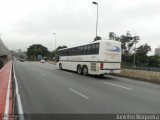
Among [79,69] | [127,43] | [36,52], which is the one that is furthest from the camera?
[36,52]

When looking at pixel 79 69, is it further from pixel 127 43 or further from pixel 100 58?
pixel 127 43

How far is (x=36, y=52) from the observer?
136000mm

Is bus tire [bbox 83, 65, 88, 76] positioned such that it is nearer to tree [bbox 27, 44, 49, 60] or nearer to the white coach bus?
the white coach bus

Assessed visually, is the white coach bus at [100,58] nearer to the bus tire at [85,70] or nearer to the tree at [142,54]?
the bus tire at [85,70]

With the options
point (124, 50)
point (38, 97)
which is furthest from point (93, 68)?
point (124, 50)

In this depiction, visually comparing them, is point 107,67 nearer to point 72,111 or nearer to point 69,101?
point 69,101

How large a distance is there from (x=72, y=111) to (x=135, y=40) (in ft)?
248

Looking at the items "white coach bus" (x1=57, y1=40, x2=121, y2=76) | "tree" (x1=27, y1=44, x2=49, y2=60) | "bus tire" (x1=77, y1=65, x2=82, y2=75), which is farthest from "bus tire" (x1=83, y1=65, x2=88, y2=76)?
"tree" (x1=27, y1=44, x2=49, y2=60)

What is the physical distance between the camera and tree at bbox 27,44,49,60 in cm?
13571

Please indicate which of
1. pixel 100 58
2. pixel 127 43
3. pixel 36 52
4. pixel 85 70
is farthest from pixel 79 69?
pixel 36 52

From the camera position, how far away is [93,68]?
20938 mm

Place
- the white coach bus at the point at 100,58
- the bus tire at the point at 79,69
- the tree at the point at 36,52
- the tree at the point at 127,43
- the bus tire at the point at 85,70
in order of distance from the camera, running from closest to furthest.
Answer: the white coach bus at the point at 100,58
the bus tire at the point at 85,70
the bus tire at the point at 79,69
the tree at the point at 127,43
the tree at the point at 36,52

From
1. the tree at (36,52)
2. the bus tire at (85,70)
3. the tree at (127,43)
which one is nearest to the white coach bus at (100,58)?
the bus tire at (85,70)

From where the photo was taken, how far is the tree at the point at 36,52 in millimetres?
135712
